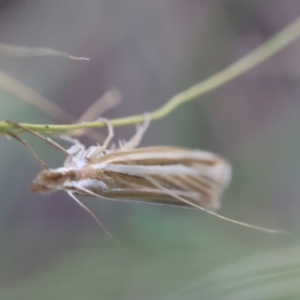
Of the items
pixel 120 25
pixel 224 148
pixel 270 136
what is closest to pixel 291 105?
pixel 270 136

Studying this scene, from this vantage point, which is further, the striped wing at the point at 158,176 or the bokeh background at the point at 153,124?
the bokeh background at the point at 153,124

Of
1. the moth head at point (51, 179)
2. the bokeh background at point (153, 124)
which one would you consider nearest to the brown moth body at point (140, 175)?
the moth head at point (51, 179)

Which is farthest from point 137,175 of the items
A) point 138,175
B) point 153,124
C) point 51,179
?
point 153,124

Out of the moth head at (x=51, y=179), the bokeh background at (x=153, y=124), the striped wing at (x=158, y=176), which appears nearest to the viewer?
the moth head at (x=51, y=179)

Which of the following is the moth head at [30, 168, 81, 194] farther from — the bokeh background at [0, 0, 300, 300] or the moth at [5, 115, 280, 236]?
the bokeh background at [0, 0, 300, 300]

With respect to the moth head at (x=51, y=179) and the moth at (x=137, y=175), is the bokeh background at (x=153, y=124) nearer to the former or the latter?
the moth at (x=137, y=175)

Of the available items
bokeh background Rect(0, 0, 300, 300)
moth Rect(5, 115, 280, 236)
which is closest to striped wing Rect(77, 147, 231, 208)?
moth Rect(5, 115, 280, 236)

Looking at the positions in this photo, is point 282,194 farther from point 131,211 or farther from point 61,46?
point 61,46
